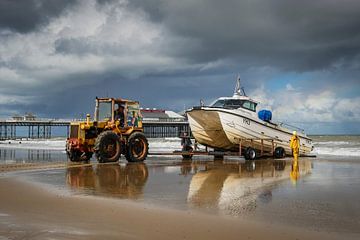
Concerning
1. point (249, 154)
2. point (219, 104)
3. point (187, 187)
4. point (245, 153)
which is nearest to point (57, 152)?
point (219, 104)

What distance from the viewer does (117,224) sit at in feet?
19.2

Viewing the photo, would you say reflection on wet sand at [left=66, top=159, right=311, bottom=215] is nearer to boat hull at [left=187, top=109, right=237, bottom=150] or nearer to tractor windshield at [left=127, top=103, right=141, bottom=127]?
Result: tractor windshield at [left=127, top=103, right=141, bottom=127]

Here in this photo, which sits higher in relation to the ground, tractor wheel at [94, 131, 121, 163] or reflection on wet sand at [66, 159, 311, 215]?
tractor wheel at [94, 131, 121, 163]

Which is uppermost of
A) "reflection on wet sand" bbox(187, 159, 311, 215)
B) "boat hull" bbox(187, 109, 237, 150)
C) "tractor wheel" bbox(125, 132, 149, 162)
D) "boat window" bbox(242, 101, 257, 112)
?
"boat window" bbox(242, 101, 257, 112)

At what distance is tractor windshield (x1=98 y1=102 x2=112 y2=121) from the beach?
6.56 meters

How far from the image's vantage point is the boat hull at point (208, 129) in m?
20.0

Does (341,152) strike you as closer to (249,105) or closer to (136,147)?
(249,105)

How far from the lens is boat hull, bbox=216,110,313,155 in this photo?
65.0 feet

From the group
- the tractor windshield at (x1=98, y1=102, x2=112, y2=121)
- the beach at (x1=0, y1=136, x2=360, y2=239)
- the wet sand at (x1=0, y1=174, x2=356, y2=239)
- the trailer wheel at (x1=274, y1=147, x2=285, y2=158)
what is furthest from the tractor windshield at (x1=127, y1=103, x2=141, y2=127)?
the wet sand at (x1=0, y1=174, x2=356, y2=239)

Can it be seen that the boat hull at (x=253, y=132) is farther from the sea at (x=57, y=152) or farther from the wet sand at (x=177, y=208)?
the wet sand at (x=177, y=208)

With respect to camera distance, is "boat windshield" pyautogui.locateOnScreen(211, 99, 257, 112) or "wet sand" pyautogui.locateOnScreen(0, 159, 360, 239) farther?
"boat windshield" pyautogui.locateOnScreen(211, 99, 257, 112)

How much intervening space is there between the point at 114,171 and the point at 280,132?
37.5ft

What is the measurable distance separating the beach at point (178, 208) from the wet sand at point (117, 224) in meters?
0.01

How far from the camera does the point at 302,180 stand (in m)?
11.2
